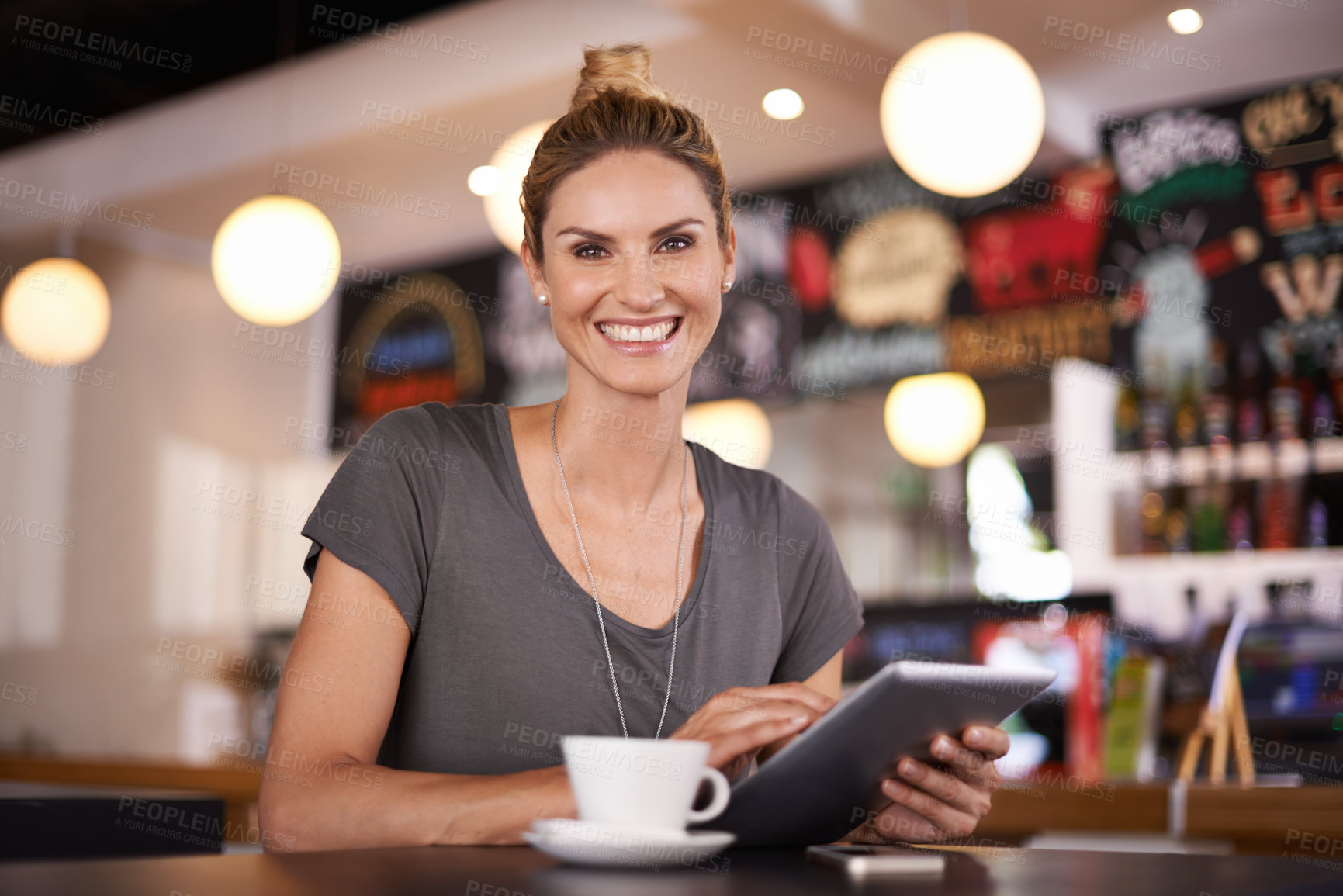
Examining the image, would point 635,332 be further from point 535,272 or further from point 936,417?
point 936,417

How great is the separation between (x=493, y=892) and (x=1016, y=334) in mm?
3963

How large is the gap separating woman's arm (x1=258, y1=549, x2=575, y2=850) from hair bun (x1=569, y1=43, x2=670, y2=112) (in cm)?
68

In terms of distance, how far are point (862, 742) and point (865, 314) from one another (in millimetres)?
3900

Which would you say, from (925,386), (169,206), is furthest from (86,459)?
(925,386)

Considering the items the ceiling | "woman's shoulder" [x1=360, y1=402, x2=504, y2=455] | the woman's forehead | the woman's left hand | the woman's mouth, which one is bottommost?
the woman's left hand

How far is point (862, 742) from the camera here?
0.90 m

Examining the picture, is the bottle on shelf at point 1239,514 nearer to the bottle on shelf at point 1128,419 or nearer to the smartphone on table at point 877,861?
the bottle on shelf at point 1128,419

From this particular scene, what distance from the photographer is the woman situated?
1143 millimetres

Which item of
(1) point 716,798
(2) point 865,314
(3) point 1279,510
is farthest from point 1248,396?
(1) point 716,798

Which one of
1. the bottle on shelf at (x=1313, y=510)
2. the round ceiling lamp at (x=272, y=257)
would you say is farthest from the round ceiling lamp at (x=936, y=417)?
the round ceiling lamp at (x=272, y=257)

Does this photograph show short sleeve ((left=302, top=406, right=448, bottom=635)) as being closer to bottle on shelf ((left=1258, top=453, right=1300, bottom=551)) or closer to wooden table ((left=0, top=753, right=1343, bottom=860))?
wooden table ((left=0, top=753, right=1343, bottom=860))

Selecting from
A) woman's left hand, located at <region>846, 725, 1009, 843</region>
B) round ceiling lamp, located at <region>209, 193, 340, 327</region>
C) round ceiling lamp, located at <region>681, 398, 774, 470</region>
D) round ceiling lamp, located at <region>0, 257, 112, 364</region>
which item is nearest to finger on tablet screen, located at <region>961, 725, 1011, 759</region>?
woman's left hand, located at <region>846, 725, 1009, 843</region>

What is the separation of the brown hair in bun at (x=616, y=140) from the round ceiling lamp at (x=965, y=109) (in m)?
1.48

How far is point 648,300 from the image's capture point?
139cm
